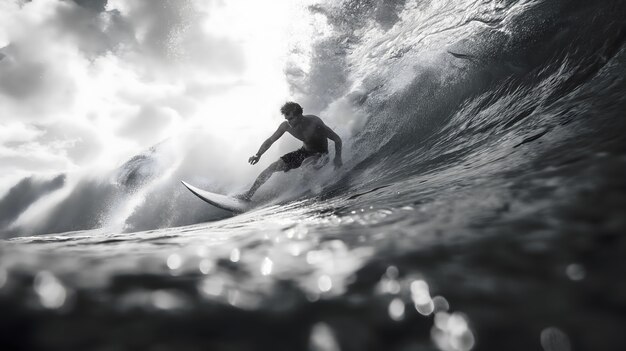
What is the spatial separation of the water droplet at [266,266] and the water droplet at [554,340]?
35cm

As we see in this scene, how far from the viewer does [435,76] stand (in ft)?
22.4

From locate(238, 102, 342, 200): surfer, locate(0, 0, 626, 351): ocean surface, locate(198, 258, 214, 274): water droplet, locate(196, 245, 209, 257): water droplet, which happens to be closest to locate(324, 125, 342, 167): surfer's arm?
locate(238, 102, 342, 200): surfer

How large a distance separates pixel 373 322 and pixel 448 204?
64 cm

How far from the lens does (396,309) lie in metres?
0.40

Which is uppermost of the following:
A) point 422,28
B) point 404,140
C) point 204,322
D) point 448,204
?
point 422,28

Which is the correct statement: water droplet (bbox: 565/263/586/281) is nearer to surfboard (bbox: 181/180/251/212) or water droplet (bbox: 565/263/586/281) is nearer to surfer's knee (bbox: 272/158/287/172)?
surfboard (bbox: 181/180/251/212)

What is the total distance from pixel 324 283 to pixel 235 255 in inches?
8.6

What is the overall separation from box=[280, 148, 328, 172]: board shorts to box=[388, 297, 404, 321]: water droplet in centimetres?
578

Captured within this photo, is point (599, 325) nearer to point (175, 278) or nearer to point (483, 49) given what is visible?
point (175, 278)

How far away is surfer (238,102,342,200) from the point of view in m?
5.76

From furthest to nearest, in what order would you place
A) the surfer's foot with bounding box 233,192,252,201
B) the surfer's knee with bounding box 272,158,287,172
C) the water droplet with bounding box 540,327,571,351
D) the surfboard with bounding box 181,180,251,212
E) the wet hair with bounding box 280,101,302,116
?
the surfer's knee with bounding box 272,158,287,172
the surfer's foot with bounding box 233,192,252,201
the wet hair with bounding box 280,101,302,116
the surfboard with bounding box 181,180,251,212
the water droplet with bounding box 540,327,571,351

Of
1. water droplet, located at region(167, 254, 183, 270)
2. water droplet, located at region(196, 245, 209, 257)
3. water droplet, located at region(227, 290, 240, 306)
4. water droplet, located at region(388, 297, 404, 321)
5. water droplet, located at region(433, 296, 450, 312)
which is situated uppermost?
water droplet, located at region(196, 245, 209, 257)

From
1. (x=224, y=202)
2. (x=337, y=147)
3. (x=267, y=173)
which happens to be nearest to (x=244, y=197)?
(x=224, y=202)

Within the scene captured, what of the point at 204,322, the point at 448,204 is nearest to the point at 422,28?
the point at 448,204
